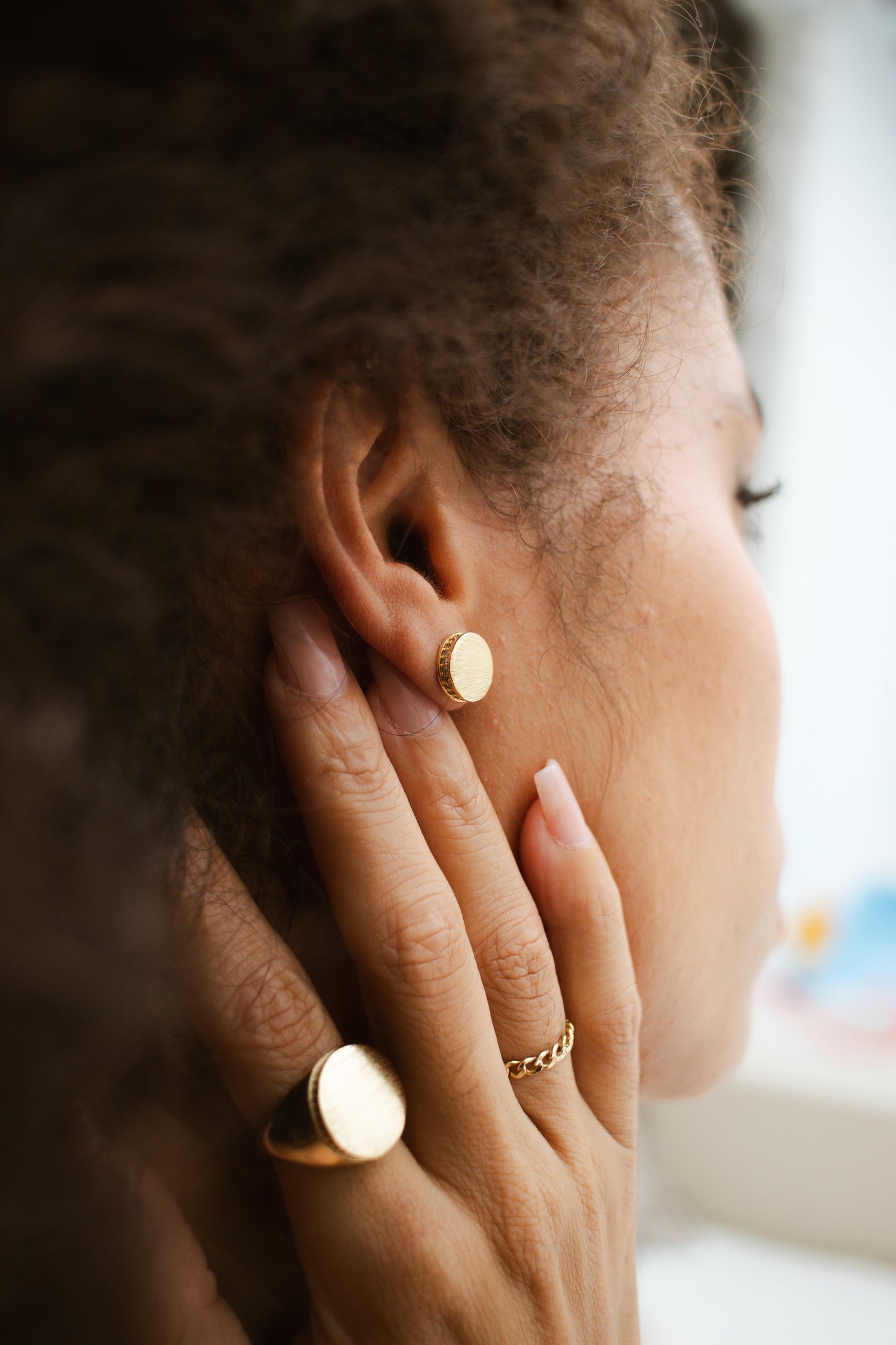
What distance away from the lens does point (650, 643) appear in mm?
598

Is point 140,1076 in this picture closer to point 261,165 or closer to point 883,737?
point 261,165

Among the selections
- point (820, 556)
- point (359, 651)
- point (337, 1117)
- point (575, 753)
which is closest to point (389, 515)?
point (359, 651)

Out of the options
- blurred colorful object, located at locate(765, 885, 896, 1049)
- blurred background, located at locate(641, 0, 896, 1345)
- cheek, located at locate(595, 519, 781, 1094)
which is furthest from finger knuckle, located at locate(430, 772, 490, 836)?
blurred colorful object, located at locate(765, 885, 896, 1049)

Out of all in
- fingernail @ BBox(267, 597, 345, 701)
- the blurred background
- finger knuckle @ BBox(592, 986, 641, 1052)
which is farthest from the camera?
the blurred background

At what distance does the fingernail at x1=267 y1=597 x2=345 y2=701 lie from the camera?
1.54 ft

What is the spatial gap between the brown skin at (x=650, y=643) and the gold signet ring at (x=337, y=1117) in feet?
0.57

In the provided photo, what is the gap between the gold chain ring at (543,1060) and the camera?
554mm

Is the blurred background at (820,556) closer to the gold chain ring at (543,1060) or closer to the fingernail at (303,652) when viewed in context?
the gold chain ring at (543,1060)

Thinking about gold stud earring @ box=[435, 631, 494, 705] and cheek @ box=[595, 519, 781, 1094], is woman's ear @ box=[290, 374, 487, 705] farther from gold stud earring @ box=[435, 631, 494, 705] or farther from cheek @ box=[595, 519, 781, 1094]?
cheek @ box=[595, 519, 781, 1094]

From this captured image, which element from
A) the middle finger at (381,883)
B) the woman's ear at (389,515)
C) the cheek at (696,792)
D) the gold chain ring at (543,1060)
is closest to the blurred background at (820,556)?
the cheek at (696,792)

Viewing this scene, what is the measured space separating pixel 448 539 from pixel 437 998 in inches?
9.8

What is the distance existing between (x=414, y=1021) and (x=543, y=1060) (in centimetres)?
12

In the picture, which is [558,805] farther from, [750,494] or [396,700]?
[750,494]

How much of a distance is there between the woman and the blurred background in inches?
43.0
